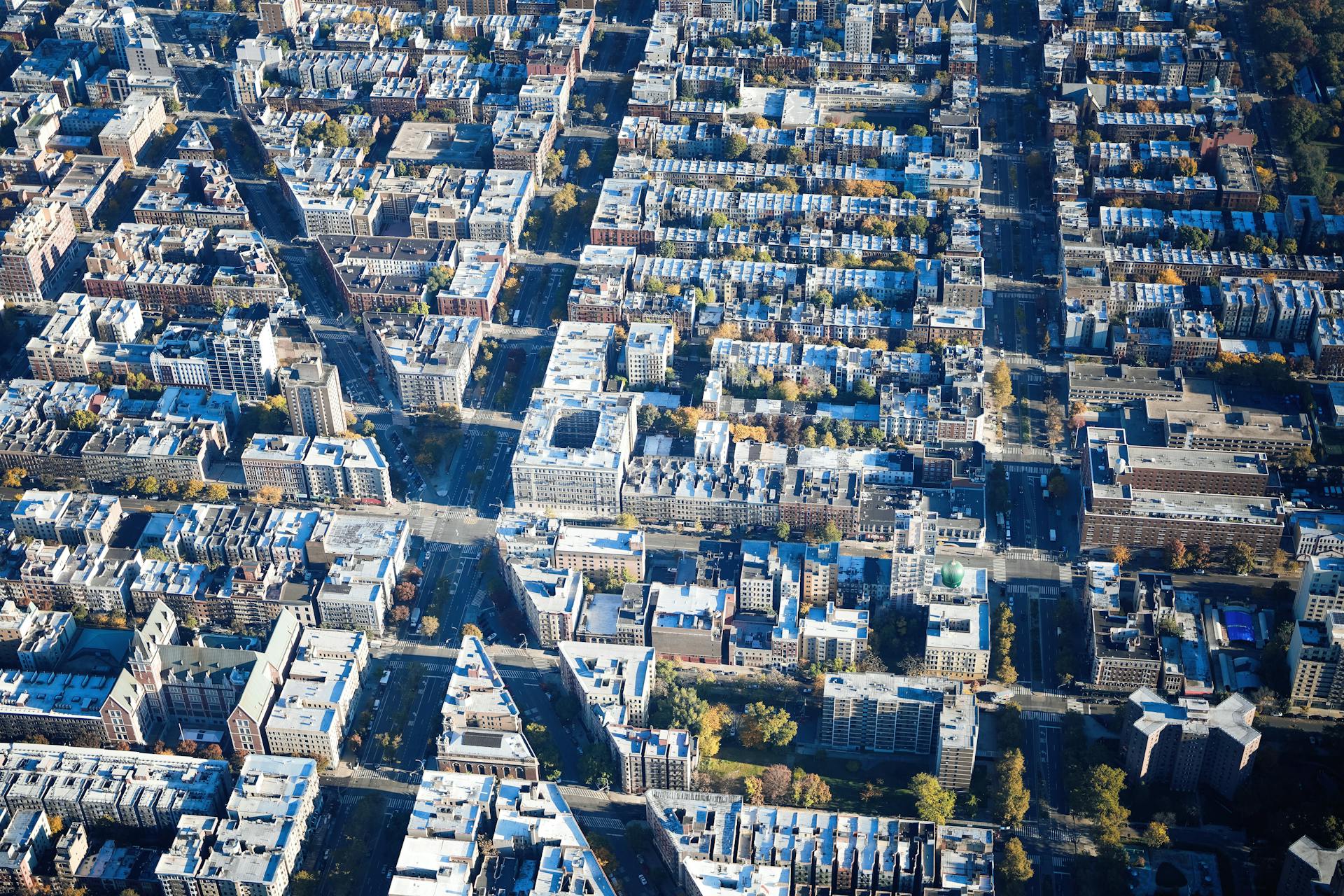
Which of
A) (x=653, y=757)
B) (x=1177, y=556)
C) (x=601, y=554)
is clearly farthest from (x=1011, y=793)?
(x=601, y=554)

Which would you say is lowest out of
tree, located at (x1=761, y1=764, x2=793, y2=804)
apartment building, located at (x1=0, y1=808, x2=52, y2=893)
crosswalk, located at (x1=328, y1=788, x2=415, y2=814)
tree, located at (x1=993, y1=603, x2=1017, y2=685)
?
apartment building, located at (x1=0, y1=808, x2=52, y2=893)

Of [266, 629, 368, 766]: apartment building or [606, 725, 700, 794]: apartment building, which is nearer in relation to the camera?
[606, 725, 700, 794]: apartment building

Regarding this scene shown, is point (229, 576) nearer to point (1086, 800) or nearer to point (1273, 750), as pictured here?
point (1086, 800)

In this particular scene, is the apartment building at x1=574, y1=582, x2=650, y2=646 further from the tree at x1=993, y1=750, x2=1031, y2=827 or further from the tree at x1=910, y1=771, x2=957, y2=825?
the tree at x1=993, y1=750, x2=1031, y2=827

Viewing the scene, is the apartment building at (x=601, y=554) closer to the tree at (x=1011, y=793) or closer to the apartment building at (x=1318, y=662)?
the tree at (x=1011, y=793)

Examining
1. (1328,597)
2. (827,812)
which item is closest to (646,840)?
(827,812)

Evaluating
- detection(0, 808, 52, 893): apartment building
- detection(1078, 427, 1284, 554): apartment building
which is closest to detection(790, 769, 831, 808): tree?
detection(1078, 427, 1284, 554): apartment building
